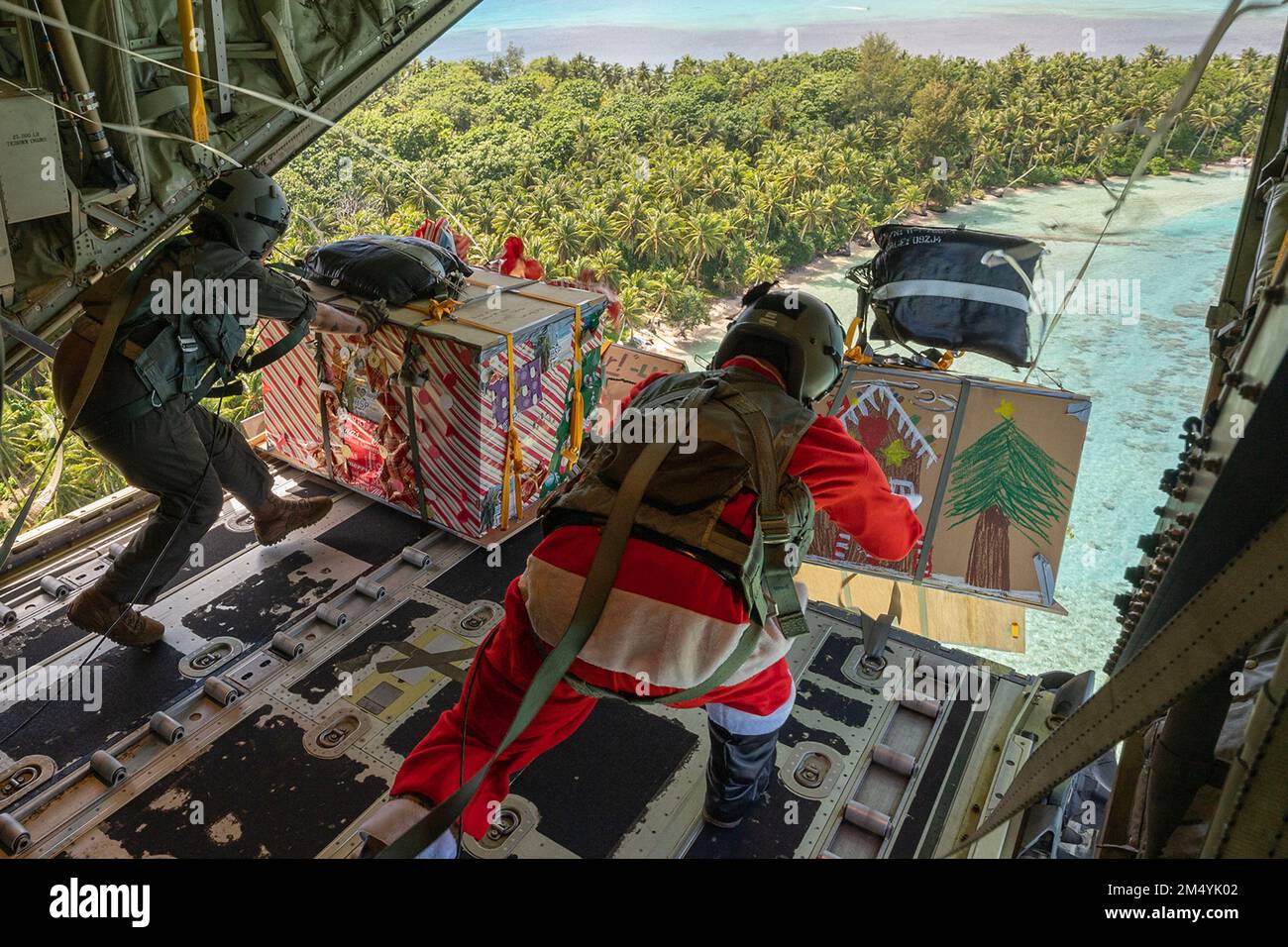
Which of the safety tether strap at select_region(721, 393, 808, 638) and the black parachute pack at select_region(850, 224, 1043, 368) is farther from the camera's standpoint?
the black parachute pack at select_region(850, 224, 1043, 368)

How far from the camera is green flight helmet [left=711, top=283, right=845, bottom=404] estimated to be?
8.14 ft

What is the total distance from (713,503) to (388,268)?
288cm

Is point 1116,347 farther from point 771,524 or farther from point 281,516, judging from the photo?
point 771,524

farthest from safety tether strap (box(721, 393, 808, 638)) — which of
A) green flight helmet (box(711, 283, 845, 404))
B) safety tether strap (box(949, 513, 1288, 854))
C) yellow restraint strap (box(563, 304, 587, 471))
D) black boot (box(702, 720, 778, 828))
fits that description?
yellow restraint strap (box(563, 304, 587, 471))

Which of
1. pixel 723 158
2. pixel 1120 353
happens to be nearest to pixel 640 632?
pixel 723 158

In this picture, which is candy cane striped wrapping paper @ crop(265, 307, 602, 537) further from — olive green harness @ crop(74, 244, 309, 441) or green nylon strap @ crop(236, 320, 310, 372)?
olive green harness @ crop(74, 244, 309, 441)

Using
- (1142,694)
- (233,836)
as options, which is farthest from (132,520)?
(1142,694)

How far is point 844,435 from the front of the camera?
2.34 meters

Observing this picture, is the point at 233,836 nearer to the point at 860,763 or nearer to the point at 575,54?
the point at 860,763

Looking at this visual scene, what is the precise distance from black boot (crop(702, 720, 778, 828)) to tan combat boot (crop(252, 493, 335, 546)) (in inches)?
104

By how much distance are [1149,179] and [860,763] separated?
29662mm

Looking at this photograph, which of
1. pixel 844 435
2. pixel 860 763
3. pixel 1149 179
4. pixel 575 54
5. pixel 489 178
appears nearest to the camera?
pixel 844 435

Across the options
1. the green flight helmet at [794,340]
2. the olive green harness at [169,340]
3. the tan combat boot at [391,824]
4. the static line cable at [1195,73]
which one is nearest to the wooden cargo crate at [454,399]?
the olive green harness at [169,340]

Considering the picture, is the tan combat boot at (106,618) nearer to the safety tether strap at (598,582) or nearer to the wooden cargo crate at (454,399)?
the wooden cargo crate at (454,399)
